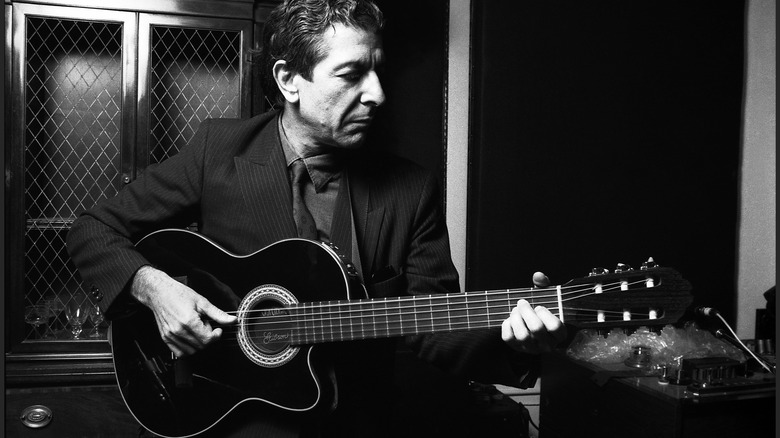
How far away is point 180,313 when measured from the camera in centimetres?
160

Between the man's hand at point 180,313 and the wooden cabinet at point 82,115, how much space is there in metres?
1.17

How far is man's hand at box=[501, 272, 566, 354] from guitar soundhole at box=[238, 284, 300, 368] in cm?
50

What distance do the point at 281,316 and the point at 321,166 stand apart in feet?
1.45

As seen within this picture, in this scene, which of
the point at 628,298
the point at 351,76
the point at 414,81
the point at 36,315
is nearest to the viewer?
the point at 628,298

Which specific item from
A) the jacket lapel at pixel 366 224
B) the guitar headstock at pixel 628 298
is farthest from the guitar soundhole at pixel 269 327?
the guitar headstock at pixel 628 298

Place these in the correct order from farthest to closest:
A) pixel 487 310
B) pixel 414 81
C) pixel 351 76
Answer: pixel 414 81
pixel 351 76
pixel 487 310

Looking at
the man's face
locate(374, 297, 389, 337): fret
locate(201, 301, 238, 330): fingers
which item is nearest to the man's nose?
the man's face

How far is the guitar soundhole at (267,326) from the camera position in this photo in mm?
1582

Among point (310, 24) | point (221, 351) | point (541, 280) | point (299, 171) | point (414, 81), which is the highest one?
point (414, 81)

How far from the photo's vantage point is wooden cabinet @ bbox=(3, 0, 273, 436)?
2604mm

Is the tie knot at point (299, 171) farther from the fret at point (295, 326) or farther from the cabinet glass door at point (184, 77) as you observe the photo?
the cabinet glass door at point (184, 77)

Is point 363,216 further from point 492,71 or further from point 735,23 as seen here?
point 735,23

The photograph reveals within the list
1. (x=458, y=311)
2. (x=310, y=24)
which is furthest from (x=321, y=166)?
(x=458, y=311)

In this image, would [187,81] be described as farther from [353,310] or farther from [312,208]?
[353,310]
